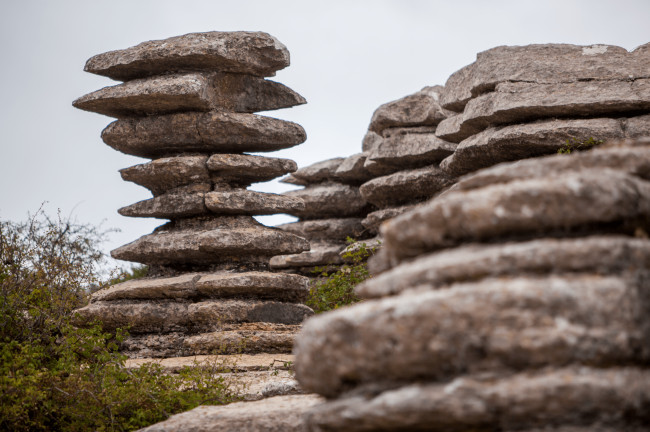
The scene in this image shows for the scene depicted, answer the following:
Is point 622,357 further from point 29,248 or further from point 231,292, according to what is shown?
point 29,248

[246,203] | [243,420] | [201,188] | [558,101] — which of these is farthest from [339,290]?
[243,420]

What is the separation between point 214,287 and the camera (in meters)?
10.2

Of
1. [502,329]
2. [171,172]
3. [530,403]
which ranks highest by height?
[171,172]

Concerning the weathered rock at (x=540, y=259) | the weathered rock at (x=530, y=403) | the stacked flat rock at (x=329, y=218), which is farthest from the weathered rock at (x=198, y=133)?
the weathered rock at (x=530, y=403)

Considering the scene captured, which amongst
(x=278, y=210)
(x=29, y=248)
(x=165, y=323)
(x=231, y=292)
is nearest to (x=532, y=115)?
(x=278, y=210)

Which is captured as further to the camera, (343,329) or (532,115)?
(532,115)

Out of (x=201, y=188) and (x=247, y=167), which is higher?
(x=247, y=167)

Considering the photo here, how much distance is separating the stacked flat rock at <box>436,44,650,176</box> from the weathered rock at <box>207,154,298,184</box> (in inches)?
118

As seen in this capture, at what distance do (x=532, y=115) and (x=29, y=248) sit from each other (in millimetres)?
8043

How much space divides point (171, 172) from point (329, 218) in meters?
6.33

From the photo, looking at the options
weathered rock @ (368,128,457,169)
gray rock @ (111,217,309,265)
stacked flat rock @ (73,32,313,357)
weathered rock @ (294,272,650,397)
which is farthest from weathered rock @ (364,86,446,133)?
weathered rock @ (294,272,650,397)

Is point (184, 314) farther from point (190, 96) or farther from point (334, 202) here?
Result: point (334, 202)

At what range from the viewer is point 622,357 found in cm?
287

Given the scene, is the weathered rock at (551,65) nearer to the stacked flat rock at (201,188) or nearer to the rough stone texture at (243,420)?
the stacked flat rock at (201,188)
